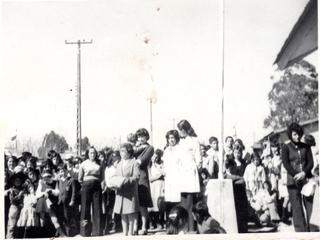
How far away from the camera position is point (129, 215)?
372cm

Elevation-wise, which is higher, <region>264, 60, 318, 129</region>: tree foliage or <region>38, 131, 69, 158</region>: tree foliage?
<region>264, 60, 318, 129</region>: tree foliage

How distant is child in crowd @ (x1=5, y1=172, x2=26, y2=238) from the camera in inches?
146

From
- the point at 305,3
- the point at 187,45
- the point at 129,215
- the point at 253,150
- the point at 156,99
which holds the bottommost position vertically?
the point at 129,215

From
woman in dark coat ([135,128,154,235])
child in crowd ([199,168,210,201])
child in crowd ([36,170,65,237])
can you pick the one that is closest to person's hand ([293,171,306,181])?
child in crowd ([199,168,210,201])

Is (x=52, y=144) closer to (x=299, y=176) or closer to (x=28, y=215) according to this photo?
(x=28, y=215)

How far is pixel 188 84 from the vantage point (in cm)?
375

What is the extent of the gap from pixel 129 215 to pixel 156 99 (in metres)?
0.75

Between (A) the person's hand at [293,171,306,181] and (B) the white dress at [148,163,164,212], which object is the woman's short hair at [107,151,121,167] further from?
(A) the person's hand at [293,171,306,181]

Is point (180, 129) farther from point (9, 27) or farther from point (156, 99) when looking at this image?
point (9, 27)

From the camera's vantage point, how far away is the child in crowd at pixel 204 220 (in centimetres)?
372

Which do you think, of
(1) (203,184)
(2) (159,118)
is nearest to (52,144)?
(2) (159,118)

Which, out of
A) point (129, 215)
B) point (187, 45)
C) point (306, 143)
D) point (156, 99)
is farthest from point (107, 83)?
point (306, 143)

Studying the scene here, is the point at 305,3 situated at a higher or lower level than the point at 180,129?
higher

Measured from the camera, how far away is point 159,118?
3732 millimetres
